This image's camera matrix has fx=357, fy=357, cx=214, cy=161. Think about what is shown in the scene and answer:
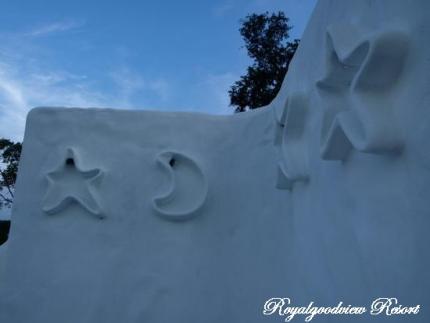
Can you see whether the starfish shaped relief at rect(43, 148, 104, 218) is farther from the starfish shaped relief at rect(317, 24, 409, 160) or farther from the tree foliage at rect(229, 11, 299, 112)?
the tree foliage at rect(229, 11, 299, 112)

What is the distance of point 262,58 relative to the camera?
8.47m

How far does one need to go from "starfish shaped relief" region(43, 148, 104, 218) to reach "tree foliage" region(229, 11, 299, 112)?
5516 millimetres

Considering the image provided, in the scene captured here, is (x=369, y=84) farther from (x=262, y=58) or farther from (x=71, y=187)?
(x=262, y=58)

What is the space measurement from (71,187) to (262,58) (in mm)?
6460

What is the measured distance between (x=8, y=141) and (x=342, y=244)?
44.0ft

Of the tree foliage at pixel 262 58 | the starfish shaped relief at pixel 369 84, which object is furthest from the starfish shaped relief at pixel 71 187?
the tree foliage at pixel 262 58

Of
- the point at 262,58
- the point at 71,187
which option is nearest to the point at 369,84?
the point at 71,187

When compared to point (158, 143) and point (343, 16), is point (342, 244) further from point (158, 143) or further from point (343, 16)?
point (158, 143)

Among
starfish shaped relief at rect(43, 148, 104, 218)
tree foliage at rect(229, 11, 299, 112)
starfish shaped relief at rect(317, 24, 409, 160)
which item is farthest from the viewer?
tree foliage at rect(229, 11, 299, 112)

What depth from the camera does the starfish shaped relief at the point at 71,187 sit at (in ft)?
9.81

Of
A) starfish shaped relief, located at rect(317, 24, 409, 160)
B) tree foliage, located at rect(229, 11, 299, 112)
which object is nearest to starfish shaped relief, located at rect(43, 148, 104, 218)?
starfish shaped relief, located at rect(317, 24, 409, 160)

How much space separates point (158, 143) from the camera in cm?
317

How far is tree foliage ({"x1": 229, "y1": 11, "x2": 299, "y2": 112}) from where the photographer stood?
323 inches

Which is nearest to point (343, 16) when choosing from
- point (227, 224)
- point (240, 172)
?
point (240, 172)
